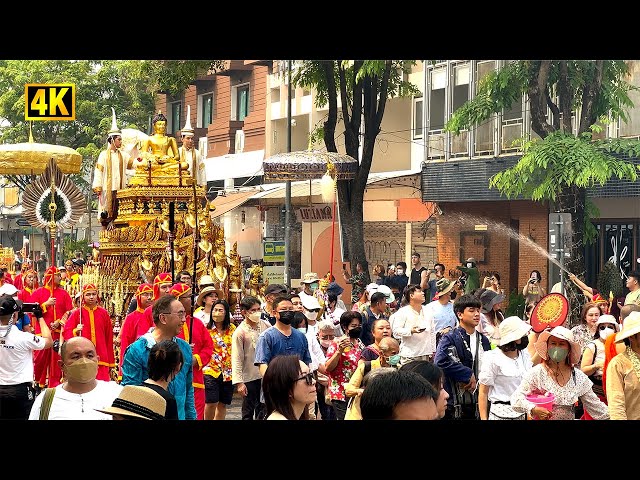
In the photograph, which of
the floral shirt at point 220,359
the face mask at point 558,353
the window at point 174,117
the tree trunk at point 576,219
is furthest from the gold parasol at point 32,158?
the window at point 174,117

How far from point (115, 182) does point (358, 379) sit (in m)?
10.5

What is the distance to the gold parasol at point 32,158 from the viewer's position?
17.7m

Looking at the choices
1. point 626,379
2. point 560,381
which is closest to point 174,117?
point 560,381

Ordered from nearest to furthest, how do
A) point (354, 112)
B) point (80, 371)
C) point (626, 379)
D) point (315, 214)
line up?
1. point (80, 371)
2. point (626, 379)
3. point (354, 112)
4. point (315, 214)

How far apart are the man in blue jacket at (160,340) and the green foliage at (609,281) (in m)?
13.4

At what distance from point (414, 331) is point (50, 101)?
13.9ft

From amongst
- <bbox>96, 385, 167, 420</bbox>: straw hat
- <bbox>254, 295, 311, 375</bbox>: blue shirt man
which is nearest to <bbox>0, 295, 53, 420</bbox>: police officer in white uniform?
<bbox>254, 295, 311, 375</bbox>: blue shirt man

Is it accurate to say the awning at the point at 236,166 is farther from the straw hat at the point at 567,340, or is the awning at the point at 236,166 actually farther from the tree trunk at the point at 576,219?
the straw hat at the point at 567,340

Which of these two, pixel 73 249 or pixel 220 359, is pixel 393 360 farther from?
pixel 73 249

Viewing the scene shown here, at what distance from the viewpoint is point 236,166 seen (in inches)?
1426

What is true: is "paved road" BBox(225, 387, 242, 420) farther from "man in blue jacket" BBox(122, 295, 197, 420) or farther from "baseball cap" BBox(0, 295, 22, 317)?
"man in blue jacket" BBox(122, 295, 197, 420)

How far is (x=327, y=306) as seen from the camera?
1638 centimetres

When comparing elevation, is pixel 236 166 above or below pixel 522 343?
above
